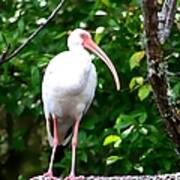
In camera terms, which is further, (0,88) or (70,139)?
(0,88)

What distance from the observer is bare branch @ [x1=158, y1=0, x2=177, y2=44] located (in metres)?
2.82

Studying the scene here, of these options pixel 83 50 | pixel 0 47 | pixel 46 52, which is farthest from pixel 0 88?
pixel 83 50

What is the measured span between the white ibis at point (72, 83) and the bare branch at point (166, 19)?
133cm

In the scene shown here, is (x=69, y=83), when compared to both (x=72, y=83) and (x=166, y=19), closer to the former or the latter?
(x=72, y=83)

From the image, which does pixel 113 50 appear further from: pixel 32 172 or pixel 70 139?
pixel 32 172

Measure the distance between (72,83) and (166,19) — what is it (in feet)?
4.96

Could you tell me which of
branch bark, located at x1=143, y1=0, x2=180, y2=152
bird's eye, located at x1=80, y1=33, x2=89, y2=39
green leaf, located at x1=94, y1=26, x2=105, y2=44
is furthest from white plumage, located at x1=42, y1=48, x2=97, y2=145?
branch bark, located at x1=143, y1=0, x2=180, y2=152

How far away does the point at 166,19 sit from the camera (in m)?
2.89

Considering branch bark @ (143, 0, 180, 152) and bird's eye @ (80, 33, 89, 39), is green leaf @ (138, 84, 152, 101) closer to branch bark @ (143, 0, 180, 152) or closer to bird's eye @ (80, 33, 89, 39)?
bird's eye @ (80, 33, 89, 39)

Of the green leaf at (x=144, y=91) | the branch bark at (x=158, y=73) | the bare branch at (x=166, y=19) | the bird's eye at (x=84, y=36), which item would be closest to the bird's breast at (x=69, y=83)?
the bird's eye at (x=84, y=36)

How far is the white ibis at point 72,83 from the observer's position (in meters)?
4.34

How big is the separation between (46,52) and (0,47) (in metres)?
0.59

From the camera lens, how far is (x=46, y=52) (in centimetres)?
546

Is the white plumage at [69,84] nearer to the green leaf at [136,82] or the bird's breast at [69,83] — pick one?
the bird's breast at [69,83]
